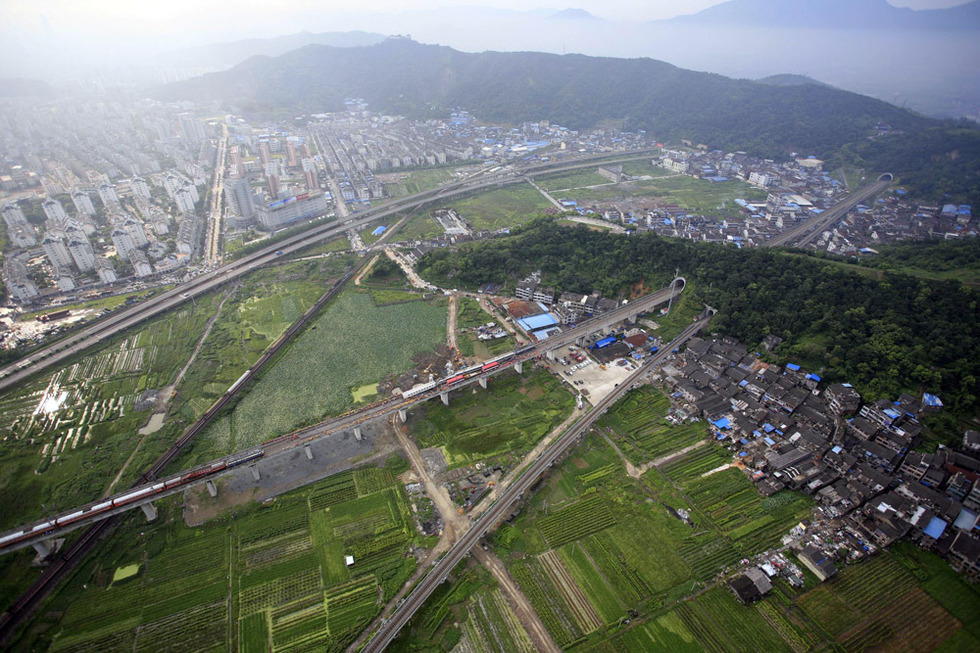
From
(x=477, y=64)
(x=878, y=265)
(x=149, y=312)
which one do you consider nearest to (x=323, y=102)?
(x=477, y=64)

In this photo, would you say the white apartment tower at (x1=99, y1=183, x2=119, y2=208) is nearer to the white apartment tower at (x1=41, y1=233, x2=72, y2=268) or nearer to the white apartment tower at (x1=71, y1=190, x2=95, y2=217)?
the white apartment tower at (x1=71, y1=190, x2=95, y2=217)

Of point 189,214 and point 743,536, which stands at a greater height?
point 189,214

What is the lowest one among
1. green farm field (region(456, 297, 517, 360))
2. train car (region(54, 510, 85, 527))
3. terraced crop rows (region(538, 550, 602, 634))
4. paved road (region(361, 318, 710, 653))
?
terraced crop rows (region(538, 550, 602, 634))

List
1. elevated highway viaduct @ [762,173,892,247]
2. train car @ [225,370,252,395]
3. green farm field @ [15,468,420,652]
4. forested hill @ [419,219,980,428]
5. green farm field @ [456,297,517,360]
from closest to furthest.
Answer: green farm field @ [15,468,420,652], forested hill @ [419,219,980,428], train car @ [225,370,252,395], green farm field @ [456,297,517,360], elevated highway viaduct @ [762,173,892,247]

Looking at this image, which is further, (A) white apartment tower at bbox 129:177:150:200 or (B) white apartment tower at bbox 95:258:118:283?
(A) white apartment tower at bbox 129:177:150:200

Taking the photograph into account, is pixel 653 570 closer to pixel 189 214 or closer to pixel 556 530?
pixel 556 530

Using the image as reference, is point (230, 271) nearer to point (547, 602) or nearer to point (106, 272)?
point (106, 272)

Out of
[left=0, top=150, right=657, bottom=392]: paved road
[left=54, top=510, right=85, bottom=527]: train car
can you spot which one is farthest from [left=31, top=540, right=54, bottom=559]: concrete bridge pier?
[left=0, top=150, right=657, bottom=392]: paved road
